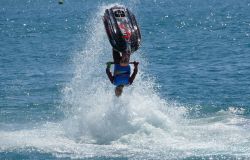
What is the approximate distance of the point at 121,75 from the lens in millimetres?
38906

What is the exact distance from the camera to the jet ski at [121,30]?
39.6m

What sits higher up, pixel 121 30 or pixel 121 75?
pixel 121 30

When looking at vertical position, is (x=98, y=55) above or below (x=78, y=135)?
below

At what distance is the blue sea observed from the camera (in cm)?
3847

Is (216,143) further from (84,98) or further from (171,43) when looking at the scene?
(171,43)

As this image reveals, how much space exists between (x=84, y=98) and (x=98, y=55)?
16964 millimetres

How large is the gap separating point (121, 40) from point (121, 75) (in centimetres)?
205

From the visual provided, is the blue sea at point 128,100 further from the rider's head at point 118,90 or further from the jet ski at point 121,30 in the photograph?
the jet ski at point 121,30

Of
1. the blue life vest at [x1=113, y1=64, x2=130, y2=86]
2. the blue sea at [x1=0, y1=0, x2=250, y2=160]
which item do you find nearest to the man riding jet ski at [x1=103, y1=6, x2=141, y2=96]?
the blue life vest at [x1=113, y1=64, x2=130, y2=86]

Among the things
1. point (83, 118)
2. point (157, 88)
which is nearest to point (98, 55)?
point (157, 88)

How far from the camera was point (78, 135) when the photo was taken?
41.2m

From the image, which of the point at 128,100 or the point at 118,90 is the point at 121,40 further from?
the point at 128,100

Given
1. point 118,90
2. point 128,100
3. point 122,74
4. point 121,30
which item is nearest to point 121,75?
point 122,74

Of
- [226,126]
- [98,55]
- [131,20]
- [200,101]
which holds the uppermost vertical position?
[131,20]
